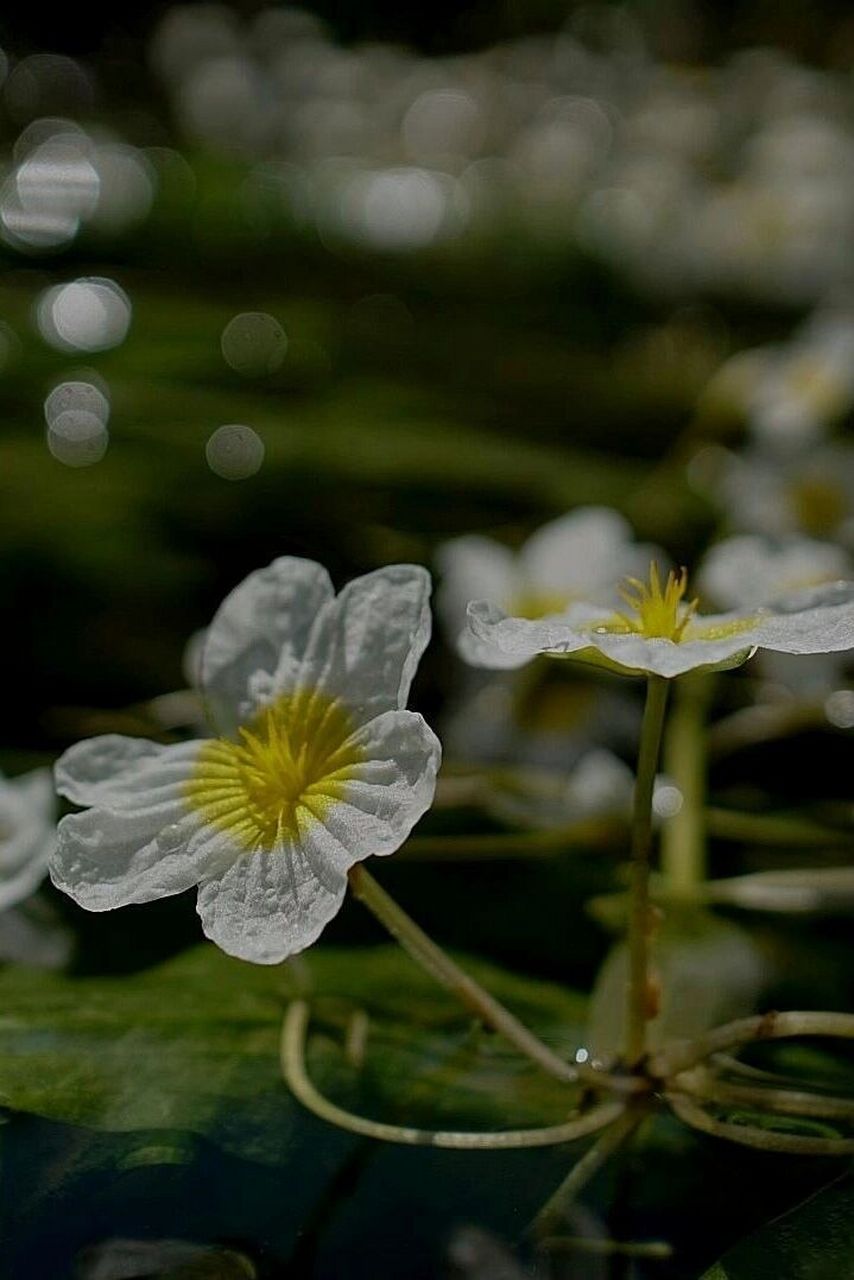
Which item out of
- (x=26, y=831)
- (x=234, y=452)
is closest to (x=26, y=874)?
(x=26, y=831)

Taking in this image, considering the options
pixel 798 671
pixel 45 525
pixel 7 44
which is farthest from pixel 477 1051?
pixel 7 44

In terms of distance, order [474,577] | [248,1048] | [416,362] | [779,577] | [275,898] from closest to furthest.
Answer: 1. [275,898]
2. [248,1048]
3. [779,577]
4. [474,577]
5. [416,362]

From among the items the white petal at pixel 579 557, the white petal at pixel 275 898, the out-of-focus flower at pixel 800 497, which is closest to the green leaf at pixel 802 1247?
the white petal at pixel 275 898

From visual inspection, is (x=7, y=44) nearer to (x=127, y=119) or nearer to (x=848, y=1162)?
(x=127, y=119)

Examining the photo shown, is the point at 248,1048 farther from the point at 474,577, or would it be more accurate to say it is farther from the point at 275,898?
the point at 474,577

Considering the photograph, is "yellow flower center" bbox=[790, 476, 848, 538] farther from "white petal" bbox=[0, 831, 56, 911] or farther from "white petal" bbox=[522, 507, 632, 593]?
"white petal" bbox=[0, 831, 56, 911]

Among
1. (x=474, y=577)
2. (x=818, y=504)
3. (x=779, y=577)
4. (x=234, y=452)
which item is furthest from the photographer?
(x=234, y=452)

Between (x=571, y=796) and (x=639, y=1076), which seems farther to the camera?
(x=571, y=796)
